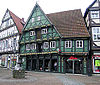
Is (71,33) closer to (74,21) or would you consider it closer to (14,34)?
(74,21)

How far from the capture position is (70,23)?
76.5 ft

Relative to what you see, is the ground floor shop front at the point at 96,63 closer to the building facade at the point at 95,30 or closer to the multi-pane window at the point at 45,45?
the building facade at the point at 95,30

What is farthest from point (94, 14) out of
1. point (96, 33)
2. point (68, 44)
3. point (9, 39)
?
point (9, 39)

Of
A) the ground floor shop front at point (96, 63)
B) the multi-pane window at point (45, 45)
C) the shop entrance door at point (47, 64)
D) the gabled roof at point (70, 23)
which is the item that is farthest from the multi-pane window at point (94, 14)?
the shop entrance door at point (47, 64)

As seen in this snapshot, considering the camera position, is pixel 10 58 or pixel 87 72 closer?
pixel 87 72

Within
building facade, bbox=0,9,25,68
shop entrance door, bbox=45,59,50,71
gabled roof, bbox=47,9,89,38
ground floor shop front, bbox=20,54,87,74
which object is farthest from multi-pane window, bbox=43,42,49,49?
building facade, bbox=0,9,25,68

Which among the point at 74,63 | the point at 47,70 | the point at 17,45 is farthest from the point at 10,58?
the point at 74,63

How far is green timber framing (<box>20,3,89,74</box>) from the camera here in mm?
20734

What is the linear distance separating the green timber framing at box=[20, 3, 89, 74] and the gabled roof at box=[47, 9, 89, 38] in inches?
6.2

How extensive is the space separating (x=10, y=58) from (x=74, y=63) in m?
15.1

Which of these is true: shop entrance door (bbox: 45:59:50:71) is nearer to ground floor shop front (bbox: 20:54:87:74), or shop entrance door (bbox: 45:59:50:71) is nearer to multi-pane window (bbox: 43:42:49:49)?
ground floor shop front (bbox: 20:54:87:74)

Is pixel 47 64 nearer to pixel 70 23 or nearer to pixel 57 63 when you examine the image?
pixel 57 63

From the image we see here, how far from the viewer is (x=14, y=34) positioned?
1143 inches

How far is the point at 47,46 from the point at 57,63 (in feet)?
11.7
